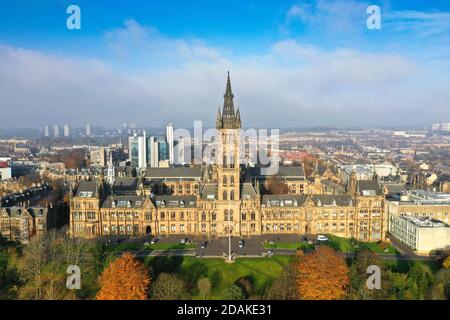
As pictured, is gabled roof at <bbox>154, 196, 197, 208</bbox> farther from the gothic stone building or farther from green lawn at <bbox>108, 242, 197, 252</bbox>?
green lawn at <bbox>108, 242, 197, 252</bbox>

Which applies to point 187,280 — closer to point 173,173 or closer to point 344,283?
point 344,283

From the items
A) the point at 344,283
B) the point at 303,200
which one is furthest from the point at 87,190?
the point at 344,283

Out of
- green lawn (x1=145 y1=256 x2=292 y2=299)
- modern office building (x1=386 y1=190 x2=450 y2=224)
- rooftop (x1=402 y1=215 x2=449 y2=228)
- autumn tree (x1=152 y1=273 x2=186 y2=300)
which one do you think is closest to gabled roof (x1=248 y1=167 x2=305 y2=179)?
modern office building (x1=386 y1=190 x2=450 y2=224)

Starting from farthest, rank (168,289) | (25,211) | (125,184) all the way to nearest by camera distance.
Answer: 1. (125,184)
2. (25,211)
3. (168,289)

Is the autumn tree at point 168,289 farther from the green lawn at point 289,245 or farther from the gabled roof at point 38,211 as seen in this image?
the gabled roof at point 38,211
